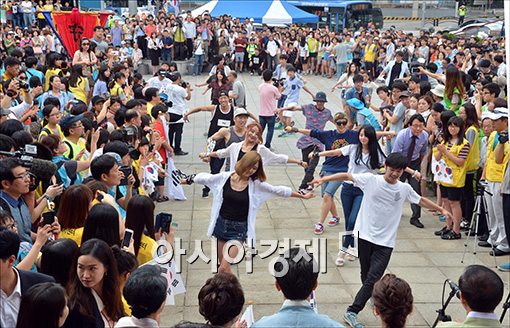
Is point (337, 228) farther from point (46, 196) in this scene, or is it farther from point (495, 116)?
point (46, 196)

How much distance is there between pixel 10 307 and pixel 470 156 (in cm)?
652

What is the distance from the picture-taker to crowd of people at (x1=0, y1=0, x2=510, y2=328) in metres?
3.96

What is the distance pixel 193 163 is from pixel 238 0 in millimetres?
16298

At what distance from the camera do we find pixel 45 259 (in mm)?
4422

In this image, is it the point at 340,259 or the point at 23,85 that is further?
the point at 23,85

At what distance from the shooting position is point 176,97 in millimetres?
12297

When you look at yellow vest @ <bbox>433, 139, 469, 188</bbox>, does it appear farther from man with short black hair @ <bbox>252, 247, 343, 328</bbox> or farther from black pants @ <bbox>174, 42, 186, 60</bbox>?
black pants @ <bbox>174, 42, 186, 60</bbox>

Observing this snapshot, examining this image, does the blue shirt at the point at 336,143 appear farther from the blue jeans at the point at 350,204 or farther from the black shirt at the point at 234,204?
the black shirt at the point at 234,204

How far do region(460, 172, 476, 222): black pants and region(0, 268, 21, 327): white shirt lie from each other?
21.4ft

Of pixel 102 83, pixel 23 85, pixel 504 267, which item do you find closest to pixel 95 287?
pixel 504 267

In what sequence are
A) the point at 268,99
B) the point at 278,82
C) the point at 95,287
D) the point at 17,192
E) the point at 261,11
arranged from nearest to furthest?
the point at 95,287
the point at 17,192
the point at 268,99
the point at 278,82
the point at 261,11

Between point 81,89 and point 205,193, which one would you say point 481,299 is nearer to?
point 205,193

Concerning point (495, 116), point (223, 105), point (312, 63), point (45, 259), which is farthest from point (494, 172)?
point (312, 63)

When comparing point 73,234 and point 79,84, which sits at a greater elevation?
point 79,84
